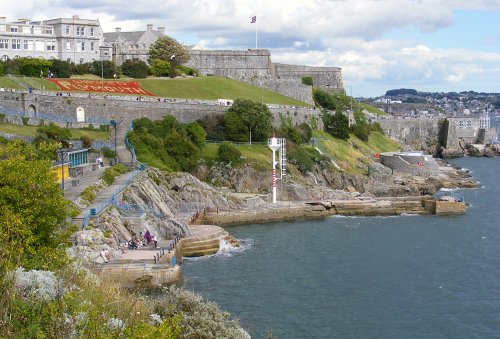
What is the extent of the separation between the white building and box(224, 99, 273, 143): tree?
21.8 meters

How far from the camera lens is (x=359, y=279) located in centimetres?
3662

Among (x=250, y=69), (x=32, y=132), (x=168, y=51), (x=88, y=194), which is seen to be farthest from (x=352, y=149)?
(x=88, y=194)

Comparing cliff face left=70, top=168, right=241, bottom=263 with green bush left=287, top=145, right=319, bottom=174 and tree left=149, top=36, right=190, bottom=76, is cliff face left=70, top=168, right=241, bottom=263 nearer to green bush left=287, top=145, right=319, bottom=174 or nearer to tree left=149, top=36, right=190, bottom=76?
green bush left=287, top=145, right=319, bottom=174

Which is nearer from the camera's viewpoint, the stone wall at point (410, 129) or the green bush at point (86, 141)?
the green bush at point (86, 141)

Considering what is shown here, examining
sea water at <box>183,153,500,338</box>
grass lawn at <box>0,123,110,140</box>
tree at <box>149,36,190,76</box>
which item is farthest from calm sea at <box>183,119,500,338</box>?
tree at <box>149,36,190,76</box>

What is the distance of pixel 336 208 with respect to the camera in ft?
188

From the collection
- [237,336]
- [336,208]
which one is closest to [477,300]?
[237,336]

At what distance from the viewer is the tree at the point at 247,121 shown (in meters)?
67.1

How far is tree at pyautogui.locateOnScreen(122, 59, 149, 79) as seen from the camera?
82000 millimetres

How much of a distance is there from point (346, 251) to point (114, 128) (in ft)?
83.8

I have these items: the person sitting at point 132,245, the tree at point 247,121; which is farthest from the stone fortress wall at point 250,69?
the person sitting at point 132,245

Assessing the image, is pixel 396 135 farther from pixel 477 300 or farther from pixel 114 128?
pixel 477 300

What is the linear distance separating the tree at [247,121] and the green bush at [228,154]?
5451 mm

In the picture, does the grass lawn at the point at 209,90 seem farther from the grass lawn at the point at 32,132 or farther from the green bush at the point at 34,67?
the grass lawn at the point at 32,132
